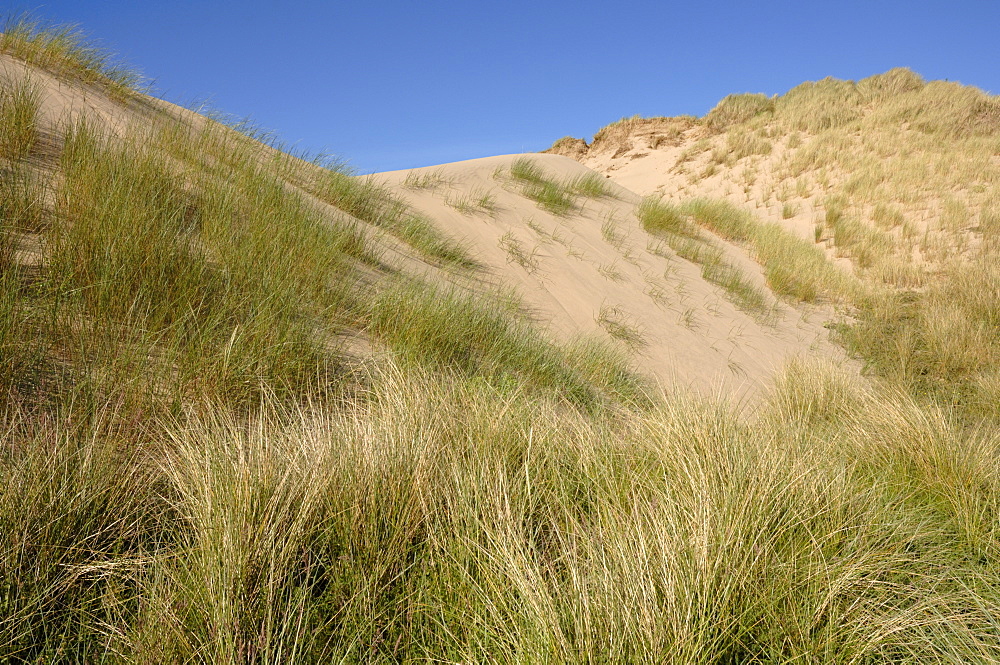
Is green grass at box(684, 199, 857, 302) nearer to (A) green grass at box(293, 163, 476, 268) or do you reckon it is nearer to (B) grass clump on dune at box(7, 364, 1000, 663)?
(A) green grass at box(293, 163, 476, 268)

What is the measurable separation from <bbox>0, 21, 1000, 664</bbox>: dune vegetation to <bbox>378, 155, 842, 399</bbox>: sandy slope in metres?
1.80

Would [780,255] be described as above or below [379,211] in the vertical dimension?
above

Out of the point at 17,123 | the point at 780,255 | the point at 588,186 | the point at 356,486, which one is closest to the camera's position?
the point at 356,486

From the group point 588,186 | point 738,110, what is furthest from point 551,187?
point 738,110

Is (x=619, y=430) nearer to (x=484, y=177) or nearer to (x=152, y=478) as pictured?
(x=152, y=478)

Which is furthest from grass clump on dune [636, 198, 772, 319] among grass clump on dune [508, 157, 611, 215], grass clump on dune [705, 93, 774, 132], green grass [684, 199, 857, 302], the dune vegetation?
grass clump on dune [705, 93, 774, 132]

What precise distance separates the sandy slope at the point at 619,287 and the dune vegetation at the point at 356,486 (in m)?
1.80

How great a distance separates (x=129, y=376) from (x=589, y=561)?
1.81 meters

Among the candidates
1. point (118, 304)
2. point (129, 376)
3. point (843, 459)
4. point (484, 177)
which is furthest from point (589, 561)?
point (484, 177)

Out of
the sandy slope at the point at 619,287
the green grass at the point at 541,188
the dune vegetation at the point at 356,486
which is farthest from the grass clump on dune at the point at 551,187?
the dune vegetation at the point at 356,486

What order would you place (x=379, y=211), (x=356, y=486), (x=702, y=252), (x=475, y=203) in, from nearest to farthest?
(x=356, y=486), (x=379, y=211), (x=475, y=203), (x=702, y=252)

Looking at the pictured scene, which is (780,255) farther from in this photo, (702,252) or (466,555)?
(466,555)

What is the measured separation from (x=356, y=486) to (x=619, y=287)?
17.2ft

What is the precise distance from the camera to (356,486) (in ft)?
5.46
